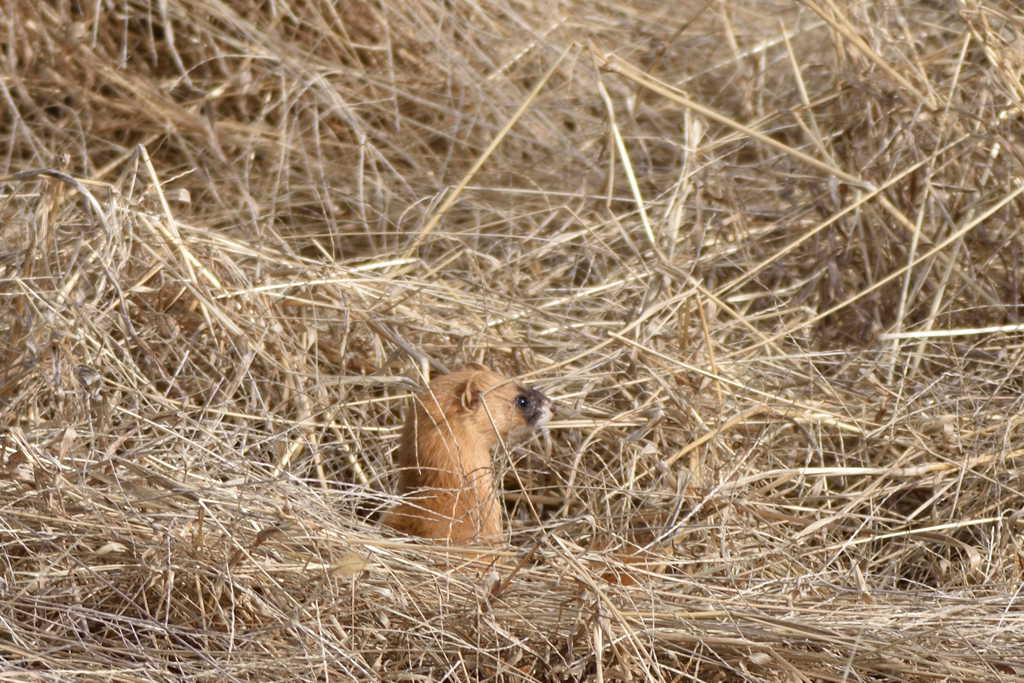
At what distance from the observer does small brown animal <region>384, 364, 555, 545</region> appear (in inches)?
109

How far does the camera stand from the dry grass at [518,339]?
7.55 feet

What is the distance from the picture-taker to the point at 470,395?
295 centimetres

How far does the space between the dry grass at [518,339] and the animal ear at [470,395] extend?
183 mm

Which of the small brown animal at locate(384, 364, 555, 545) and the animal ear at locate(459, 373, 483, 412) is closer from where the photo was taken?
the small brown animal at locate(384, 364, 555, 545)

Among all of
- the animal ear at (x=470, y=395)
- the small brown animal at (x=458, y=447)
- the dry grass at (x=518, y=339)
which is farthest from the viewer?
the animal ear at (x=470, y=395)

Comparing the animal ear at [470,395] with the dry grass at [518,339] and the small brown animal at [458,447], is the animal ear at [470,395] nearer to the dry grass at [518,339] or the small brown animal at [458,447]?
the small brown animal at [458,447]

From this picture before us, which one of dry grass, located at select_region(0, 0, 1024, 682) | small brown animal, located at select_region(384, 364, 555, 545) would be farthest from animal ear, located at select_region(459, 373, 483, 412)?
dry grass, located at select_region(0, 0, 1024, 682)

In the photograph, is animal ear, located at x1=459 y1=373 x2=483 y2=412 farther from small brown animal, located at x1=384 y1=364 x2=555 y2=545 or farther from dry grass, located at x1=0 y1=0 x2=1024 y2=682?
dry grass, located at x1=0 y1=0 x2=1024 y2=682

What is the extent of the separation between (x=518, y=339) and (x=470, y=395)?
0.57m

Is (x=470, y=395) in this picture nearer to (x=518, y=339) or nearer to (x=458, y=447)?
(x=458, y=447)

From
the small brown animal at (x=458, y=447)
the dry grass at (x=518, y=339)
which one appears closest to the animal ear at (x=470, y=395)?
the small brown animal at (x=458, y=447)

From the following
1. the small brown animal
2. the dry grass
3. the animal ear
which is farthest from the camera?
the animal ear

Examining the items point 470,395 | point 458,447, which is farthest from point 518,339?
point 458,447

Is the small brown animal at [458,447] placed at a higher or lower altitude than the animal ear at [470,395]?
lower
